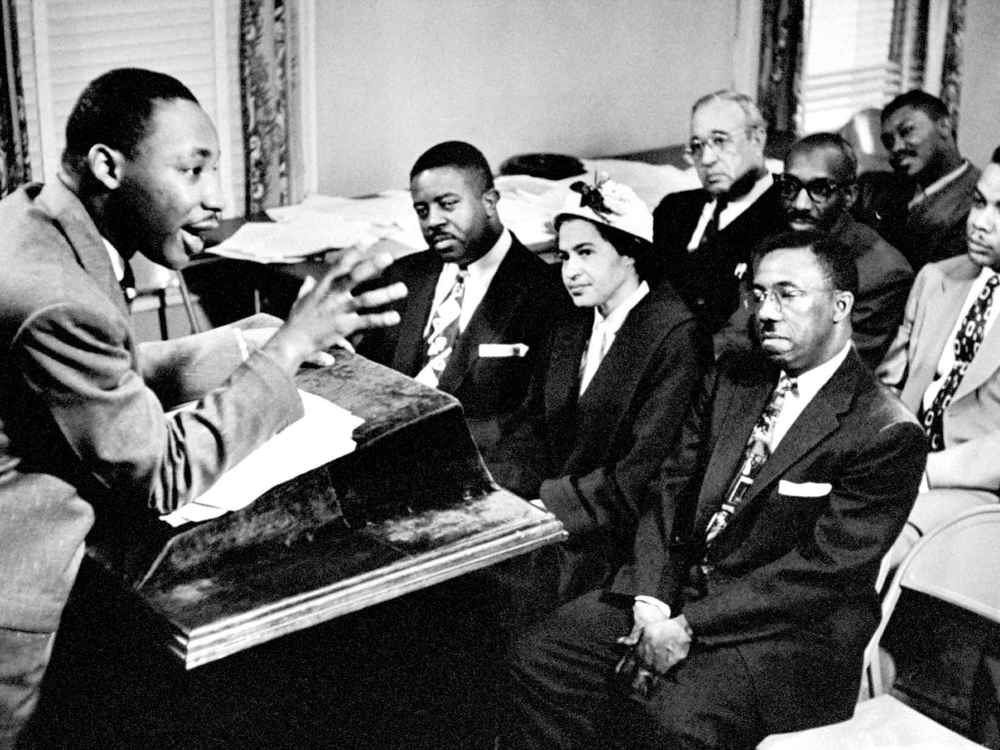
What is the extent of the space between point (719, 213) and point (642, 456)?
167 cm

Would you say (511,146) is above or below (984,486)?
above

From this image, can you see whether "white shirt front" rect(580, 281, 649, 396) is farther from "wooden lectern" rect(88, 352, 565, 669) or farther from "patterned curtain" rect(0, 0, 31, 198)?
"patterned curtain" rect(0, 0, 31, 198)

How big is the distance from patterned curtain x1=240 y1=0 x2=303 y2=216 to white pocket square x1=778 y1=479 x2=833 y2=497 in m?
2.53

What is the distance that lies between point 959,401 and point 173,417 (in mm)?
2365

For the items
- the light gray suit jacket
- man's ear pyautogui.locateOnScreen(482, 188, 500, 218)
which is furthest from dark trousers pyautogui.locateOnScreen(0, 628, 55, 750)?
the light gray suit jacket

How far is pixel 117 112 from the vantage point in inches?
57.1

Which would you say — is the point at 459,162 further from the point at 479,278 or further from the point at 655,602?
the point at 655,602

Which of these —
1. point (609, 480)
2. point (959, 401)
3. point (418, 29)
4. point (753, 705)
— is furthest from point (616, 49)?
point (753, 705)

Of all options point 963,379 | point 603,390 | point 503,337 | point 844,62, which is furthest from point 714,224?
point 844,62

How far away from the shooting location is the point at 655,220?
4266 mm

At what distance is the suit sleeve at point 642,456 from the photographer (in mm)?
2746

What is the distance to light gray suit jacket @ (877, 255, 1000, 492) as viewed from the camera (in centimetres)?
302

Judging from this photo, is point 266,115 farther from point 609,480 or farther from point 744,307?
point 609,480

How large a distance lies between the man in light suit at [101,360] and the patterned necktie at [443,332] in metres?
1.66
